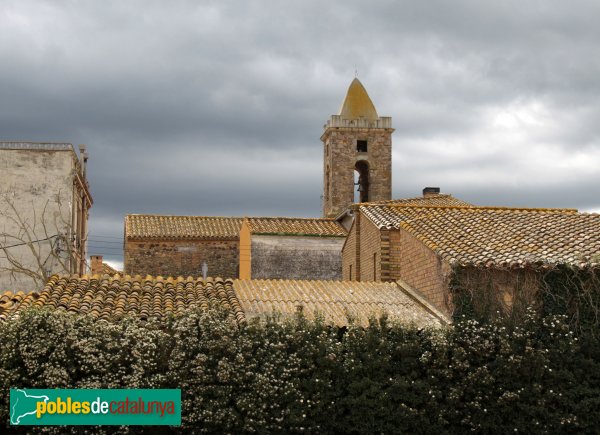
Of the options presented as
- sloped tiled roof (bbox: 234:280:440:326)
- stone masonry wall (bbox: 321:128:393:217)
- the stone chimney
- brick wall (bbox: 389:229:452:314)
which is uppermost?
stone masonry wall (bbox: 321:128:393:217)

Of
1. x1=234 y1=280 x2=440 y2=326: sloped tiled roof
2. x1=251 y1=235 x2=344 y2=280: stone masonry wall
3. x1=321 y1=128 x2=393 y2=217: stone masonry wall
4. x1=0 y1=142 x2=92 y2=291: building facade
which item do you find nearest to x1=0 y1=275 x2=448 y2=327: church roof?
x1=234 y1=280 x2=440 y2=326: sloped tiled roof

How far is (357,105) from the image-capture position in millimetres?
40625

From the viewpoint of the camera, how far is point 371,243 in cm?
2359

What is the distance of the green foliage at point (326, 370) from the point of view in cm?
1491

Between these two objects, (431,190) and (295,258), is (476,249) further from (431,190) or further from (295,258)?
(431,190)

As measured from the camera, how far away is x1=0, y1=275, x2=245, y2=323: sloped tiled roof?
16203mm

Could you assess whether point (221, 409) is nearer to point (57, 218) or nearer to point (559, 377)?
point (559, 377)

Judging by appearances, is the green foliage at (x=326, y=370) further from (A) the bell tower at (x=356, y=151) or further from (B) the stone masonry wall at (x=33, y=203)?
(A) the bell tower at (x=356, y=151)

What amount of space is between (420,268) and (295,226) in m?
13.4

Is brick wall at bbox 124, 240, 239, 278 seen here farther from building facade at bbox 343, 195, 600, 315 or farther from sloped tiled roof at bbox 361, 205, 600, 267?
sloped tiled roof at bbox 361, 205, 600, 267

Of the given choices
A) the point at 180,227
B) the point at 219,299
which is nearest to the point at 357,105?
the point at 180,227

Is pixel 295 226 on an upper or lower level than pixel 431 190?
lower
